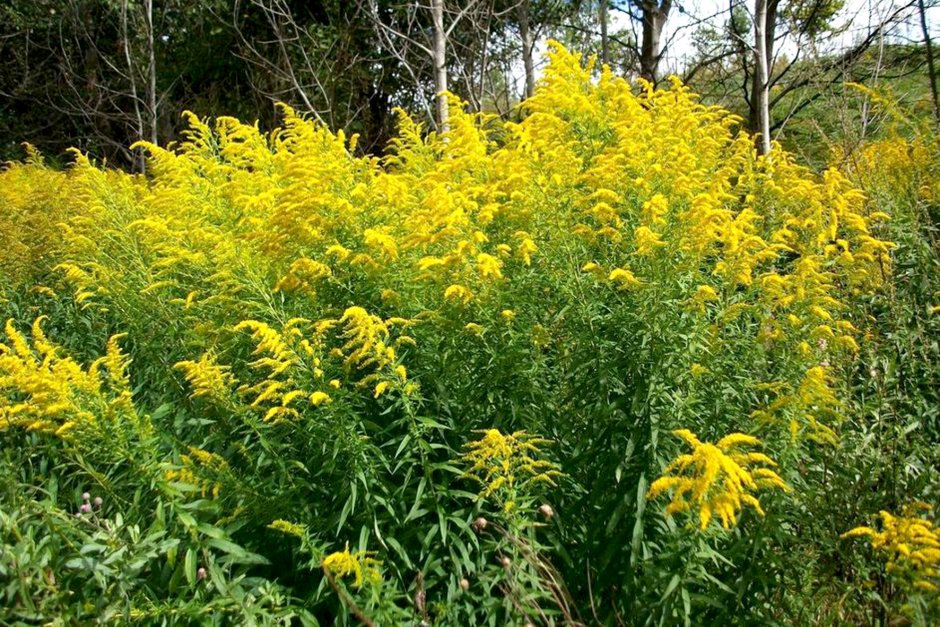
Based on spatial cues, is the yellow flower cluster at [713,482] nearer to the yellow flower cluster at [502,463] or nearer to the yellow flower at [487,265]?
the yellow flower cluster at [502,463]

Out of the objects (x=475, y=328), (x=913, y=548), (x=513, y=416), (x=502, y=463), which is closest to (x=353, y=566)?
(x=502, y=463)

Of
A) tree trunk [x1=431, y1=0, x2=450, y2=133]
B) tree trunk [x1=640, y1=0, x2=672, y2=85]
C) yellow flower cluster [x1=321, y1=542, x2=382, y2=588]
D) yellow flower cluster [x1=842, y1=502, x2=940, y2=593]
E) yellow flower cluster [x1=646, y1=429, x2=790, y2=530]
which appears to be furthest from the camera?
tree trunk [x1=640, y1=0, x2=672, y2=85]

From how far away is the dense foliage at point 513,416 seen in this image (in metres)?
2.21

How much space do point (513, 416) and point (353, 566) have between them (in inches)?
32.7

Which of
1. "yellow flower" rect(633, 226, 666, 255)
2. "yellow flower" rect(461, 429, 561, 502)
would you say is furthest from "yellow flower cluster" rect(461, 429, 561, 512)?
"yellow flower" rect(633, 226, 666, 255)

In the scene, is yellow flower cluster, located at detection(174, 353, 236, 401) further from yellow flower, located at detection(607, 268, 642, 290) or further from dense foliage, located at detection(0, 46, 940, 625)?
yellow flower, located at detection(607, 268, 642, 290)

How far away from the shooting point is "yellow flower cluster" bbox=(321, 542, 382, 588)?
6.68ft

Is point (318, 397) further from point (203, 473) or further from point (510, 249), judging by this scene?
point (510, 249)

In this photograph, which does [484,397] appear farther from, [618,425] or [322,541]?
[322,541]

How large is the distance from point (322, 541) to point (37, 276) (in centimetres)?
388

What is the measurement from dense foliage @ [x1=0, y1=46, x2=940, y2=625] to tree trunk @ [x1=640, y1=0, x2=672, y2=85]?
5483 millimetres

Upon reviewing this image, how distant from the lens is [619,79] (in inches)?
130

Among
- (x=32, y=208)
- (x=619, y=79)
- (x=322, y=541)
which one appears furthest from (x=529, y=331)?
(x=32, y=208)

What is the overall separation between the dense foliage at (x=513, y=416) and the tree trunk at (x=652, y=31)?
548 cm
